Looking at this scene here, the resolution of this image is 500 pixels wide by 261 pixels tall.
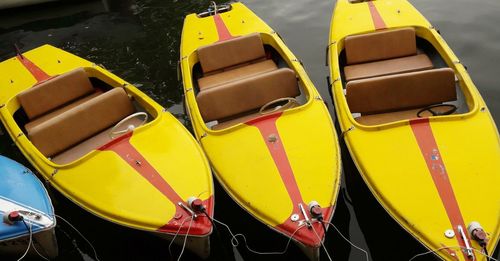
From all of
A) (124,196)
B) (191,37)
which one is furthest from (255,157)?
(191,37)

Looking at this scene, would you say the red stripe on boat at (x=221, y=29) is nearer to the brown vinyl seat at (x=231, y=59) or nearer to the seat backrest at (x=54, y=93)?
the brown vinyl seat at (x=231, y=59)

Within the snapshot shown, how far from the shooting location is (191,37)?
762cm

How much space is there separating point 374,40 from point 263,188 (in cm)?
329

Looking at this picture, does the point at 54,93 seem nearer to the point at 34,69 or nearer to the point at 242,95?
the point at 34,69

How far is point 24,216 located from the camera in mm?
4656

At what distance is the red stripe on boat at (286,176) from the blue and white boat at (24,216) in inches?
103

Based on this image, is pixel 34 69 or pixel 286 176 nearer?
pixel 286 176

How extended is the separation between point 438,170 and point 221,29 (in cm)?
461

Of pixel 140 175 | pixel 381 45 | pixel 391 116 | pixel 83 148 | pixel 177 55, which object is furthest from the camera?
pixel 177 55

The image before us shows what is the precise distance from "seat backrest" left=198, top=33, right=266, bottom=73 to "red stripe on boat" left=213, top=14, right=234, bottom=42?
358 millimetres

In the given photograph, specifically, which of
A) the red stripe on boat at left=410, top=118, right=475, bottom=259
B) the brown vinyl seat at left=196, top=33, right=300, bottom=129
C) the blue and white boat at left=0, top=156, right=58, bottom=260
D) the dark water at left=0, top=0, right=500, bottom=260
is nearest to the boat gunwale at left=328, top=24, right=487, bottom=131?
the red stripe on boat at left=410, top=118, right=475, bottom=259

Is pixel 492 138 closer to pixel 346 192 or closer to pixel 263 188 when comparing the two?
pixel 346 192

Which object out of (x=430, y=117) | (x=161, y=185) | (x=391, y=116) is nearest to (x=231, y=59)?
(x=391, y=116)

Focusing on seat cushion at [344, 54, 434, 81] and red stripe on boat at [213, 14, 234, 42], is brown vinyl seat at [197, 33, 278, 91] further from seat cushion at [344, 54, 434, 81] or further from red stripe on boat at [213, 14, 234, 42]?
seat cushion at [344, 54, 434, 81]
